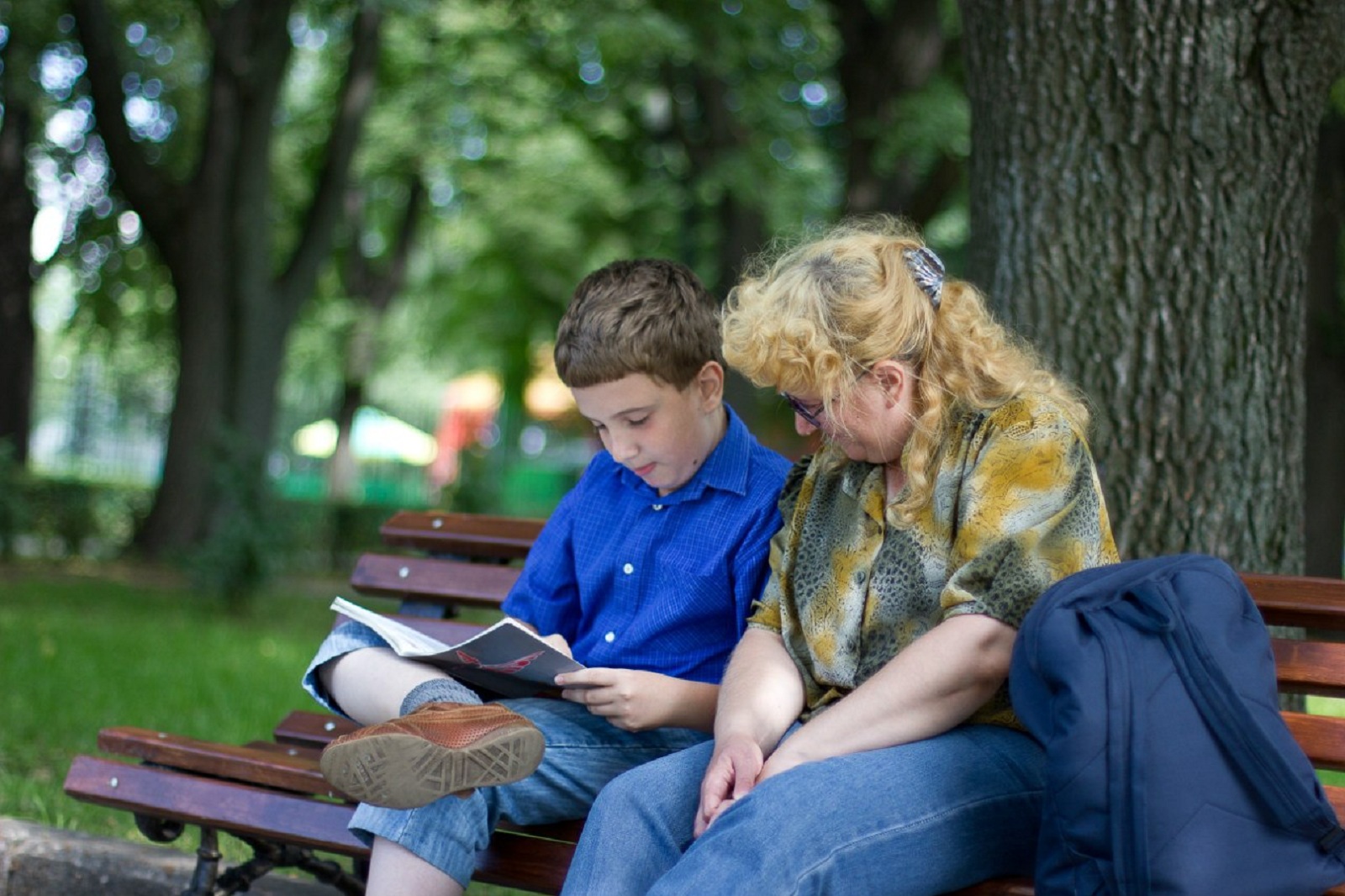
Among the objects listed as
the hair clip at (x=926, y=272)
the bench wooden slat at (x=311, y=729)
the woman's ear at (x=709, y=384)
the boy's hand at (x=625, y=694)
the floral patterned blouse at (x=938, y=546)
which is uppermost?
the hair clip at (x=926, y=272)

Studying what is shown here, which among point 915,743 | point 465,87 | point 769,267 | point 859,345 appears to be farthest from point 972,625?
point 465,87

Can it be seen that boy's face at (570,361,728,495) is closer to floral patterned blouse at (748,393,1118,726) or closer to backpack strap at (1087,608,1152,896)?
floral patterned blouse at (748,393,1118,726)

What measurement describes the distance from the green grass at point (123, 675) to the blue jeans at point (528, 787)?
132 centimetres

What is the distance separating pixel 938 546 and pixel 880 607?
150 mm

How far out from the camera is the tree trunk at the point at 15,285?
13.5 metres

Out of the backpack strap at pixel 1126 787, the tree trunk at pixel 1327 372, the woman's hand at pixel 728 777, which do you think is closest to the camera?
the backpack strap at pixel 1126 787

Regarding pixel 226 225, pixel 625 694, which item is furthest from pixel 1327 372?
pixel 226 225

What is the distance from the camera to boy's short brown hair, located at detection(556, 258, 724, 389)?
296 cm

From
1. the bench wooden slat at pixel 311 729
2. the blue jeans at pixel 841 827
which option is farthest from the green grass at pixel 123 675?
the blue jeans at pixel 841 827

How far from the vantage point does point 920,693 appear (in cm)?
242

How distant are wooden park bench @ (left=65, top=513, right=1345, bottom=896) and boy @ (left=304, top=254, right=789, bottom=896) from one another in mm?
173

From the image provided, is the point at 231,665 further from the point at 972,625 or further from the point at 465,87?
the point at 465,87

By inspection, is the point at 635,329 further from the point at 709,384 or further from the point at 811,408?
the point at 811,408

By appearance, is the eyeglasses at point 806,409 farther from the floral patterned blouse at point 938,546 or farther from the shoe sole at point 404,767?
the shoe sole at point 404,767
